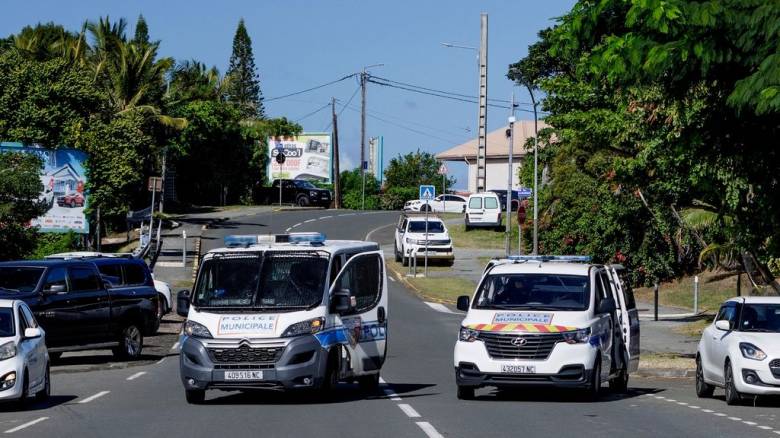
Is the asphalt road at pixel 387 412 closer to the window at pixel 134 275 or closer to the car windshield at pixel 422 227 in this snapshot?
the window at pixel 134 275

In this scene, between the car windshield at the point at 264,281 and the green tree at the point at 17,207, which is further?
the green tree at the point at 17,207

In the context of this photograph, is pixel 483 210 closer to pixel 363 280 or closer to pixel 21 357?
pixel 363 280

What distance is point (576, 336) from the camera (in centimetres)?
1812

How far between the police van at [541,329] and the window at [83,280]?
9309 millimetres

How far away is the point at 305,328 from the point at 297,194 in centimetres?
7137

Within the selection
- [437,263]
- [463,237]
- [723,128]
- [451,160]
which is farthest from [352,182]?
[723,128]

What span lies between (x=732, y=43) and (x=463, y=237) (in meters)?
51.7

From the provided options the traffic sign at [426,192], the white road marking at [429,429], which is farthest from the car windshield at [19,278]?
the traffic sign at [426,192]

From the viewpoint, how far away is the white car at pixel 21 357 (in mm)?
17656

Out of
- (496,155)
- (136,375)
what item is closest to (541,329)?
(136,375)

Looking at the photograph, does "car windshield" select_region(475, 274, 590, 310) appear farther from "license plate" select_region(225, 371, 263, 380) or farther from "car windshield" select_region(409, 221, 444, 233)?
"car windshield" select_region(409, 221, 444, 233)

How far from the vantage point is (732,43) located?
16859 millimetres

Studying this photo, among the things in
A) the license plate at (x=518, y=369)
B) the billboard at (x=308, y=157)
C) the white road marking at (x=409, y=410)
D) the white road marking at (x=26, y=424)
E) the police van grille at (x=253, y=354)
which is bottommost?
the white road marking at (x=26, y=424)

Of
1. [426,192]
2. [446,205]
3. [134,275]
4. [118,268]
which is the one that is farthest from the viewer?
[446,205]
